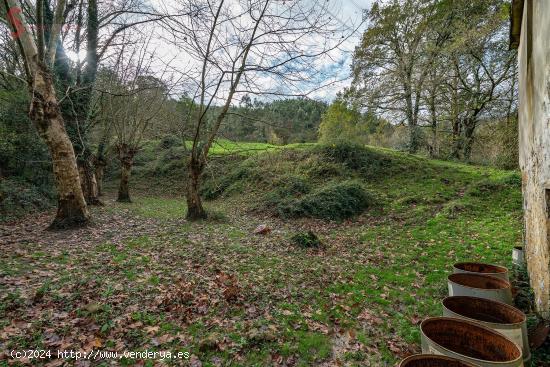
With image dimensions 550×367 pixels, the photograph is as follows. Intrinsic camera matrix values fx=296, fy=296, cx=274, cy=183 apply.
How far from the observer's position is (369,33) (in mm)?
20047

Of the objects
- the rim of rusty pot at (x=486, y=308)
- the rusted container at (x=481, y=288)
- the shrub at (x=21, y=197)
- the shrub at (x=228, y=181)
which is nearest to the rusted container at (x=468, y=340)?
the rim of rusty pot at (x=486, y=308)

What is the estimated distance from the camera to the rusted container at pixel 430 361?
2.13m

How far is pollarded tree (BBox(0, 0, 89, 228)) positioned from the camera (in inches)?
241

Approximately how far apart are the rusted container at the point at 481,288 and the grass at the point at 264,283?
75 centimetres

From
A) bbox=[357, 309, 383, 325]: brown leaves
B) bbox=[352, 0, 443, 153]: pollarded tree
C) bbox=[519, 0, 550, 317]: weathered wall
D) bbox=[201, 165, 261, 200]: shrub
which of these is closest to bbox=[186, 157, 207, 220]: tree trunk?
bbox=[201, 165, 261, 200]: shrub

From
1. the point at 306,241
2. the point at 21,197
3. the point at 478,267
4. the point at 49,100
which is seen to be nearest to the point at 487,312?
the point at 478,267

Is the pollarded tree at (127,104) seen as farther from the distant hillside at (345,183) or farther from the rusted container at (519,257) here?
the rusted container at (519,257)

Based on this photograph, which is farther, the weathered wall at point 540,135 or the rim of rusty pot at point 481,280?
the rim of rusty pot at point 481,280

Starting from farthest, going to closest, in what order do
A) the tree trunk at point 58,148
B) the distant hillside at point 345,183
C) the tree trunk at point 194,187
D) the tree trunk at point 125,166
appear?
the tree trunk at point 125,166, the distant hillside at point 345,183, the tree trunk at point 194,187, the tree trunk at point 58,148

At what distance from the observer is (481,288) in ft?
12.2

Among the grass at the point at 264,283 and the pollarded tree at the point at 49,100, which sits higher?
the pollarded tree at the point at 49,100

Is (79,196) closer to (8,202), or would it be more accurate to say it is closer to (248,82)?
(8,202)

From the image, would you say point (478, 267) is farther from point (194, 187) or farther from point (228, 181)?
point (228, 181)

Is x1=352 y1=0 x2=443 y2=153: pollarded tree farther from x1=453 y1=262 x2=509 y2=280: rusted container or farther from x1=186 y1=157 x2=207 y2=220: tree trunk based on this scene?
x1=453 y1=262 x2=509 y2=280: rusted container
